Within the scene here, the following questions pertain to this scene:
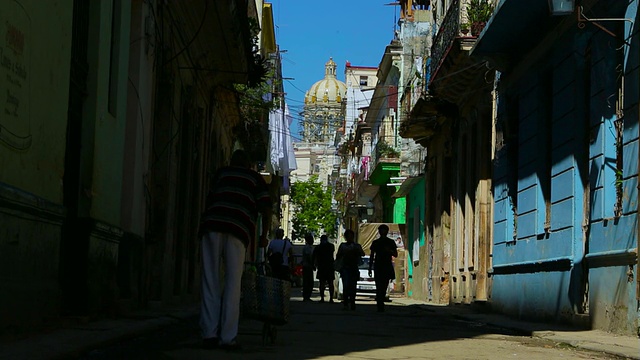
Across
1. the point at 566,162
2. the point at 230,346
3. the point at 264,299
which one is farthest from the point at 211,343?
the point at 566,162

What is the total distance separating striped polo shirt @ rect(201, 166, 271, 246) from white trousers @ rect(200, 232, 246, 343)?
0.27ft

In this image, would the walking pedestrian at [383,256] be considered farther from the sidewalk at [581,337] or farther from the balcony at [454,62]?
the balcony at [454,62]

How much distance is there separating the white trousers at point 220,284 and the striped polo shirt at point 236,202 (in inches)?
3.2

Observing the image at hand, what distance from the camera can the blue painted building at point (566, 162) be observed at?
39.1ft

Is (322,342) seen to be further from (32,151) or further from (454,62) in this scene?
(454,62)

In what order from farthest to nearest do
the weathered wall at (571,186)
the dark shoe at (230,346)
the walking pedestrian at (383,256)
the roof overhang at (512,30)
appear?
the walking pedestrian at (383,256) < the roof overhang at (512,30) < the weathered wall at (571,186) < the dark shoe at (230,346)

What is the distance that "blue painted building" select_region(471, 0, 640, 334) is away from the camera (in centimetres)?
1191

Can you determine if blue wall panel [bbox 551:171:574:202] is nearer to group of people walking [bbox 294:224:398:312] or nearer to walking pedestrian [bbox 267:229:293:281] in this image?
group of people walking [bbox 294:224:398:312]

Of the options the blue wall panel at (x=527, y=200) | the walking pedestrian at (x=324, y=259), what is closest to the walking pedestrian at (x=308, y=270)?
the walking pedestrian at (x=324, y=259)

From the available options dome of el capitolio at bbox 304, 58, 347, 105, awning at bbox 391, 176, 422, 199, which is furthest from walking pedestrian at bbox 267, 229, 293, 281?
dome of el capitolio at bbox 304, 58, 347, 105

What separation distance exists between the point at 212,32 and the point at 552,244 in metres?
8.23

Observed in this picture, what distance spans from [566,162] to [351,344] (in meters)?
5.96

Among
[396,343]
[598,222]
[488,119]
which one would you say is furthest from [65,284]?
[488,119]

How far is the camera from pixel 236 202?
8.77 m
